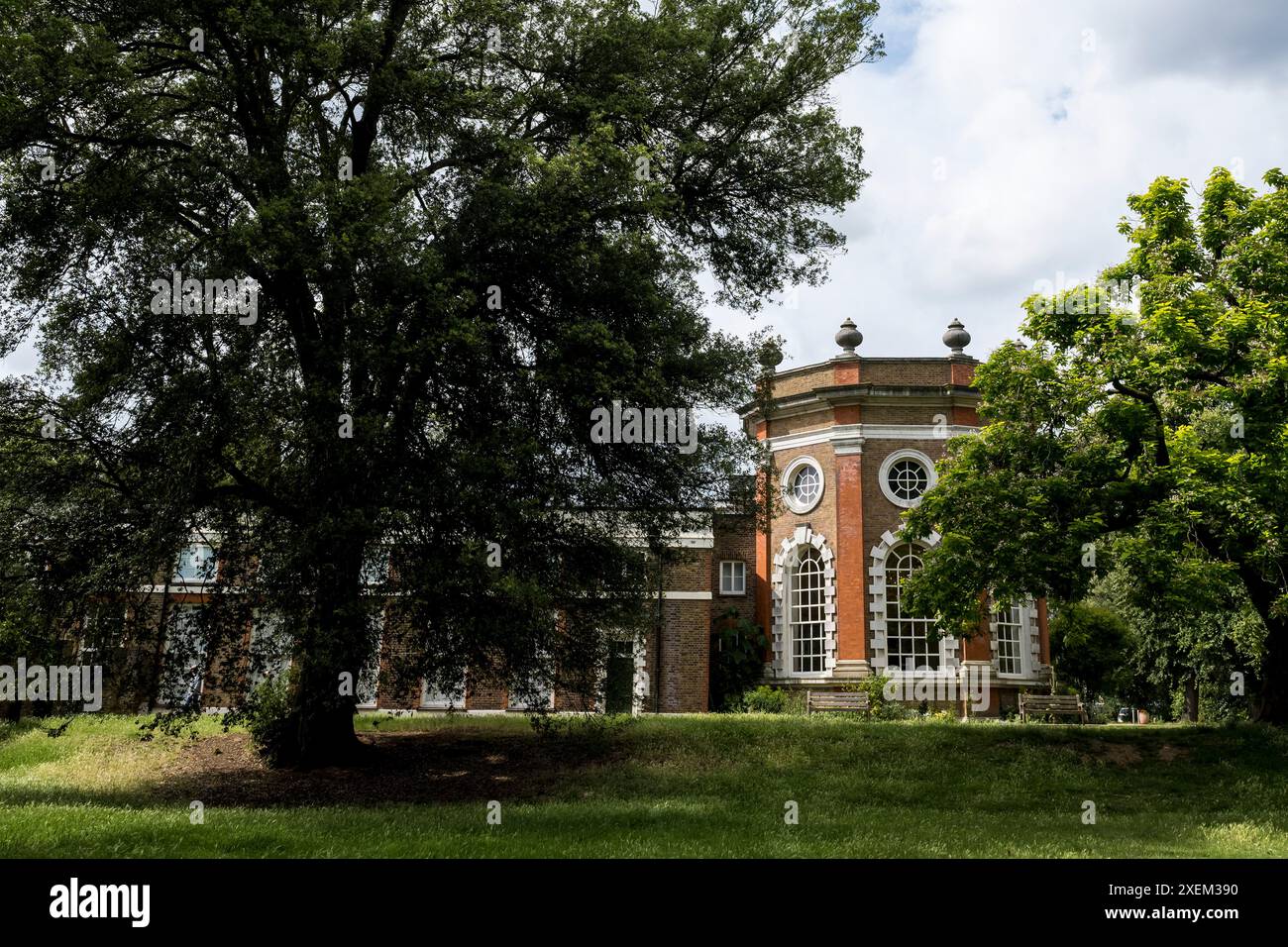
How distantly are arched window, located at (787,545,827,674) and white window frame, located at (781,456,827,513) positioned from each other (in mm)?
1332

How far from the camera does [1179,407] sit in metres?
18.1

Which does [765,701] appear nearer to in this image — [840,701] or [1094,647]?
[840,701]

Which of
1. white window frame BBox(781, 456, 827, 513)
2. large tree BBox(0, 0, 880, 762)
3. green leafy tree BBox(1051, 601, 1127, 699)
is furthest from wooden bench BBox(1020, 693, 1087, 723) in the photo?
large tree BBox(0, 0, 880, 762)

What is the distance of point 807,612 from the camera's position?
1254 inches

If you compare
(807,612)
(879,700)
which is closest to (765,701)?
(879,700)

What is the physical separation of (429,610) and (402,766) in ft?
18.7

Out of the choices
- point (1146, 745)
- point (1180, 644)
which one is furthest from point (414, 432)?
point (1180, 644)

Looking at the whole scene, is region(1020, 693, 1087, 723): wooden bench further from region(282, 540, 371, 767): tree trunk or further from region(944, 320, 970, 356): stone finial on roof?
region(282, 540, 371, 767): tree trunk

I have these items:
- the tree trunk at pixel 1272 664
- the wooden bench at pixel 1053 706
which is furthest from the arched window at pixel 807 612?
the tree trunk at pixel 1272 664

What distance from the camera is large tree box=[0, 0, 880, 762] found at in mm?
13336

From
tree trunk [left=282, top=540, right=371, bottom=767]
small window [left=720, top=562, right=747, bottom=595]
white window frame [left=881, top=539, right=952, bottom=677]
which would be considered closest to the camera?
tree trunk [left=282, top=540, right=371, bottom=767]

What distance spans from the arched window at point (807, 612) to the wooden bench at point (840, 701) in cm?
413

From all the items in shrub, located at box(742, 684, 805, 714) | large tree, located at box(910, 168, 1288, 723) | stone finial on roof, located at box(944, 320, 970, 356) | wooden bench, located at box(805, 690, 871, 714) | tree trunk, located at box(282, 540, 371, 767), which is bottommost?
shrub, located at box(742, 684, 805, 714)
